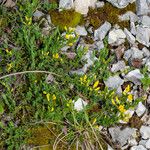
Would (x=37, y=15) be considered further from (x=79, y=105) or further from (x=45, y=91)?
(x=79, y=105)

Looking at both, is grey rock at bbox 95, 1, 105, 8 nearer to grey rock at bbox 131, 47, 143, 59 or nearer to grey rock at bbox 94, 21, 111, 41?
grey rock at bbox 94, 21, 111, 41

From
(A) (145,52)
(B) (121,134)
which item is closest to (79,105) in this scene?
(B) (121,134)

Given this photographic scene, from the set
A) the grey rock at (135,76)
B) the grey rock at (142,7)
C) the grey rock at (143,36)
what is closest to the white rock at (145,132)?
the grey rock at (135,76)

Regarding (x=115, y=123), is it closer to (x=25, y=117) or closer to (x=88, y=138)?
(x=88, y=138)

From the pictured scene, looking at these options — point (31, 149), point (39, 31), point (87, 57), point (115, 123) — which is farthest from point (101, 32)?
point (31, 149)

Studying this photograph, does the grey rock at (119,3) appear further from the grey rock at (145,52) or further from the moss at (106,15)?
the grey rock at (145,52)

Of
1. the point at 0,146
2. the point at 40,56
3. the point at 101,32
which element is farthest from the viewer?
the point at 101,32

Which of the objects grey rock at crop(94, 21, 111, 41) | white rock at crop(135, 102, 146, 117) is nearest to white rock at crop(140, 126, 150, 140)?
white rock at crop(135, 102, 146, 117)
